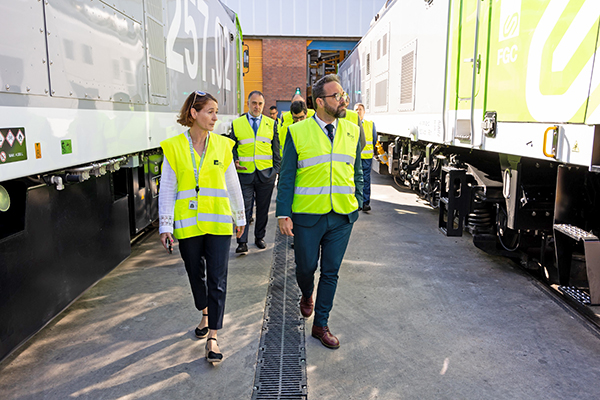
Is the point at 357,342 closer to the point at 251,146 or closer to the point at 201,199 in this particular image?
the point at 201,199

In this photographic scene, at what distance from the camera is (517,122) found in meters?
3.74

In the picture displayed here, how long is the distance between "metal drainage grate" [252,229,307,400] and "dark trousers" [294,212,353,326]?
0.99ft

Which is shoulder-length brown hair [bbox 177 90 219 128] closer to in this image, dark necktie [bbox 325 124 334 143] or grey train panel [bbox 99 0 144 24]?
dark necktie [bbox 325 124 334 143]

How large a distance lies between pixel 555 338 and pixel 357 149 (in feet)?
6.46

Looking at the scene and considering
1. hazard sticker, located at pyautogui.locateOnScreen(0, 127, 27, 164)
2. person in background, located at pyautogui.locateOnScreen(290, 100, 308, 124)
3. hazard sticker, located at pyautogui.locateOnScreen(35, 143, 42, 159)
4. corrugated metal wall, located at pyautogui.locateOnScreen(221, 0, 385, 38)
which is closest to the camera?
hazard sticker, located at pyautogui.locateOnScreen(0, 127, 27, 164)

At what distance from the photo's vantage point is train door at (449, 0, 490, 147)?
4492mm

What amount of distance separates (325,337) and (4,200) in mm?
2165

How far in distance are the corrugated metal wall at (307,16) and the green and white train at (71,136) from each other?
18130mm

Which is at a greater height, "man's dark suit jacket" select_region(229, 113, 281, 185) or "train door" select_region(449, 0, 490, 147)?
"train door" select_region(449, 0, 490, 147)

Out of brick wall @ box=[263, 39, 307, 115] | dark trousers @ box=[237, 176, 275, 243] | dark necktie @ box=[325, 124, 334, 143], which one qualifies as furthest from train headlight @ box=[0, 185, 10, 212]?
brick wall @ box=[263, 39, 307, 115]

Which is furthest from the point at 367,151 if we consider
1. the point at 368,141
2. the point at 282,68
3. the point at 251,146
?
the point at 282,68

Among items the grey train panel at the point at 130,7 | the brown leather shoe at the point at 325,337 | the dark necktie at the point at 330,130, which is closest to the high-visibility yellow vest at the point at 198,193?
the dark necktie at the point at 330,130

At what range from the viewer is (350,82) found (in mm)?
15688

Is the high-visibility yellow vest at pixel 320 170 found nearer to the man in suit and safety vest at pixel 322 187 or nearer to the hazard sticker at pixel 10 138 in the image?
the man in suit and safety vest at pixel 322 187
